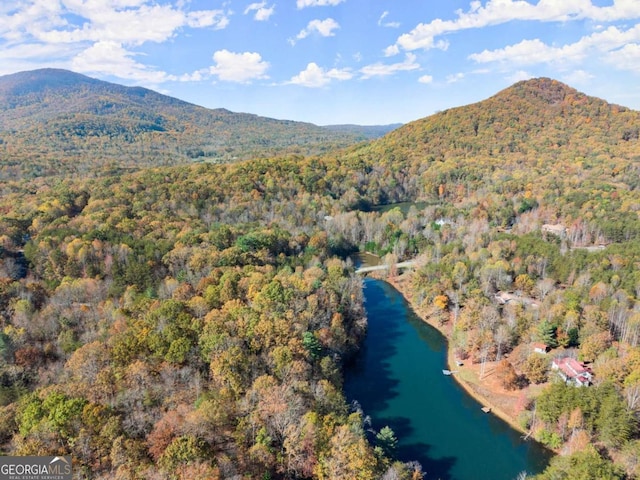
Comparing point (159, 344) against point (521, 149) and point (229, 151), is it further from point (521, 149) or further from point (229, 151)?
point (229, 151)

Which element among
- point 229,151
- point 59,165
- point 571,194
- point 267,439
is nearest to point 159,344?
point 267,439

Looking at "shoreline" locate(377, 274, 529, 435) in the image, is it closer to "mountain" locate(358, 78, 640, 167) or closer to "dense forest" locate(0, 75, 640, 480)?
"dense forest" locate(0, 75, 640, 480)

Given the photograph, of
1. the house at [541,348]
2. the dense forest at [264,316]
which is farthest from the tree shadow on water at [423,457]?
the house at [541,348]

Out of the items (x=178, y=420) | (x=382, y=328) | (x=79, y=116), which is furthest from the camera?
(x=79, y=116)

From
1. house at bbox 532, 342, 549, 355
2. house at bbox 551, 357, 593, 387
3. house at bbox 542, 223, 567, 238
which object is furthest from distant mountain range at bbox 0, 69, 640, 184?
house at bbox 551, 357, 593, 387

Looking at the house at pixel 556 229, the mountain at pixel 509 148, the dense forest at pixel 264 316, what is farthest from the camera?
the mountain at pixel 509 148

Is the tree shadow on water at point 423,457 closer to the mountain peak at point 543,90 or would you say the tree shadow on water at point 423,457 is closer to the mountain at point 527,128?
the mountain at point 527,128
